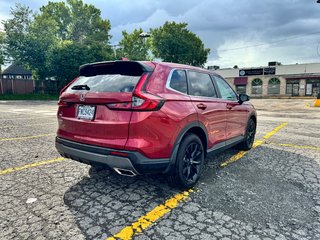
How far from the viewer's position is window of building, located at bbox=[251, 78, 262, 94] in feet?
141

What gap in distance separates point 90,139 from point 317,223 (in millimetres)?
2814

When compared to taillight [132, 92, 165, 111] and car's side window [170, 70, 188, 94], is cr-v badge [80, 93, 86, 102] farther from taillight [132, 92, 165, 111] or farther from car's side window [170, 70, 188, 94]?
car's side window [170, 70, 188, 94]

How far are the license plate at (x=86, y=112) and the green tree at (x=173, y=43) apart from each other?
132 feet

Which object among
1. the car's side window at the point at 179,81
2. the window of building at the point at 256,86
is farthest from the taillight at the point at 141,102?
the window of building at the point at 256,86

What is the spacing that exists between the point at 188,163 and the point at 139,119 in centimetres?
114

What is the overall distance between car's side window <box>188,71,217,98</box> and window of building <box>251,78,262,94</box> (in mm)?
42641

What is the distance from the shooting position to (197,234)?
244cm

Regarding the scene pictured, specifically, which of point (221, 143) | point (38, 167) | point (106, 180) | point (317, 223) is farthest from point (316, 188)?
point (38, 167)

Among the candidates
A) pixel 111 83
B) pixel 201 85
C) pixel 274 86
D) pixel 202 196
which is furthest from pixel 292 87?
pixel 111 83

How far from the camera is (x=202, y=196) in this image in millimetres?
3271

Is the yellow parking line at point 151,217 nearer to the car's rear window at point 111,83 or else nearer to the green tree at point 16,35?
the car's rear window at point 111,83

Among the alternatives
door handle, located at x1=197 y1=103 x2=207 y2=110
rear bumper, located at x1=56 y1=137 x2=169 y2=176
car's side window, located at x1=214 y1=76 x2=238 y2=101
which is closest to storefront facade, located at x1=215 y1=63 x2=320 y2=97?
car's side window, located at x1=214 y1=76 x2=238 y2=101

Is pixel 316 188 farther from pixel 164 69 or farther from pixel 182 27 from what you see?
pixel 182 27

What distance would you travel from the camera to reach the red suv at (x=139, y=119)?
9.14ft
